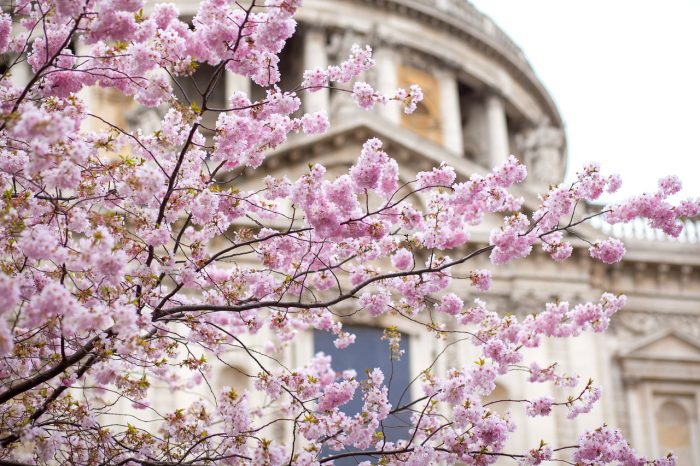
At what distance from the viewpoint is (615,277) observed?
896 inches

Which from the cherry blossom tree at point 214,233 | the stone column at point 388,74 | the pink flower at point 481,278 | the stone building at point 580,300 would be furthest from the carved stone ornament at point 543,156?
the pink flower at point 481,278

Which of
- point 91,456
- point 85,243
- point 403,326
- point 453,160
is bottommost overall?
point 91,456

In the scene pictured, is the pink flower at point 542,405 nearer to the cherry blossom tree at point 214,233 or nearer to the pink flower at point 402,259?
the cherry blossom tree at point 214,233

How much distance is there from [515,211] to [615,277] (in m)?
13.3

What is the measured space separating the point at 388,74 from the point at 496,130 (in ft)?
15.4

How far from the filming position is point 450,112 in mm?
32062

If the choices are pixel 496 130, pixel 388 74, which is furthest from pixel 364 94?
pixel 496 130

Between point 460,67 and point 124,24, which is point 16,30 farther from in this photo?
point 124,24

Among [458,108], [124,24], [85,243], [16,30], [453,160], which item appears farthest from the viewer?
[458,108]

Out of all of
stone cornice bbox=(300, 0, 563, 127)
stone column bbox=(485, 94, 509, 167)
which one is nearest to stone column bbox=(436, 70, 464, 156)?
stone column bbox=(485, 94, 509, 167)

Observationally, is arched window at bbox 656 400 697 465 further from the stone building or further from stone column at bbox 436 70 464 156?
stone column at bbox 436 70 464 156

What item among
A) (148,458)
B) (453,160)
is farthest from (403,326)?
(148,458)

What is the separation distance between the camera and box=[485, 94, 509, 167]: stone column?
33250 mm

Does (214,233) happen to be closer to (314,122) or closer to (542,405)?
(314,122)
